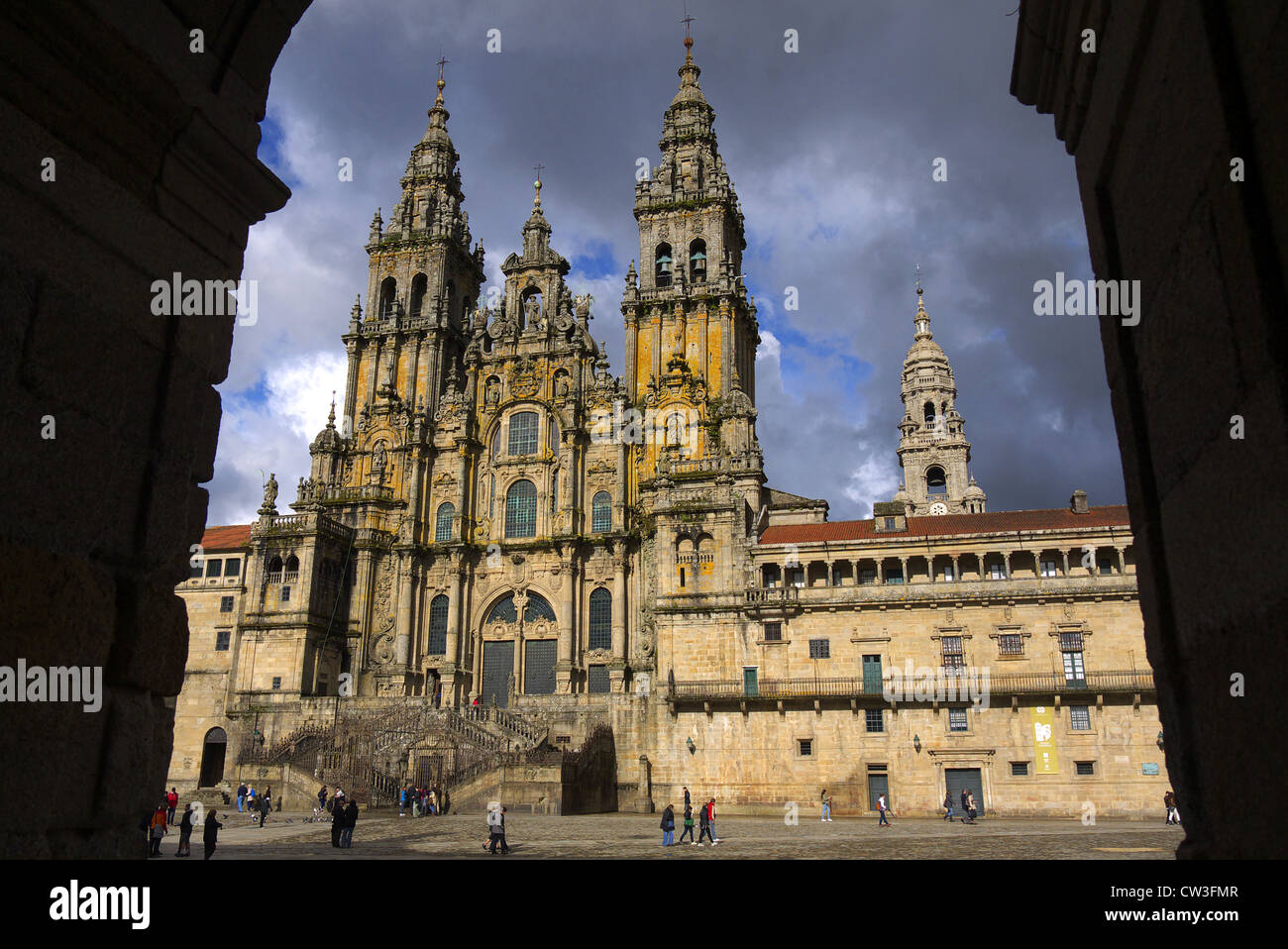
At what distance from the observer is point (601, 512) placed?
48.9m

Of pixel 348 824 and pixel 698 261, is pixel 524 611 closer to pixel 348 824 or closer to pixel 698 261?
pixel 698 261

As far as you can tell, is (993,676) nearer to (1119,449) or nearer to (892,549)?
(892,549)

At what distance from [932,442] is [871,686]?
50.2 meters

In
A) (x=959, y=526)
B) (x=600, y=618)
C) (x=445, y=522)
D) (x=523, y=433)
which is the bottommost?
(x=600, y=618)

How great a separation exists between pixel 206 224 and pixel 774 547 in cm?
3499

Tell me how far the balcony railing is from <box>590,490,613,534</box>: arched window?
39.7ft

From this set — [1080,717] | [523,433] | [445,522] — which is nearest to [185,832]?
[1080,717]

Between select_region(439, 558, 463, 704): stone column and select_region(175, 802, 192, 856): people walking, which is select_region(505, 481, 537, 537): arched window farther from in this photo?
select_region(175, 802, 192, 856): people walking

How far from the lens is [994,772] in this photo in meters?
34.3

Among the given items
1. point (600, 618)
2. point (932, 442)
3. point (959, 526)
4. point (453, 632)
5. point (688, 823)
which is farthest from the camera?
point (932, 442)

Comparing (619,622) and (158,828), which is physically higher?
(619,622)

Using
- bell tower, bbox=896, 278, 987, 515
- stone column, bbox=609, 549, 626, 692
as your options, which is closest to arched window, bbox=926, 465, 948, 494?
bell tower, bbox=896, 278, 987, 515

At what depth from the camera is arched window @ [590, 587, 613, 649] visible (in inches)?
1845

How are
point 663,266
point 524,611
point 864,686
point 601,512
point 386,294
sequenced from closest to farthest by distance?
1. point 864,686
2. point 524,611
3. point 601,512
4. point 663,266
5. point 386,294
